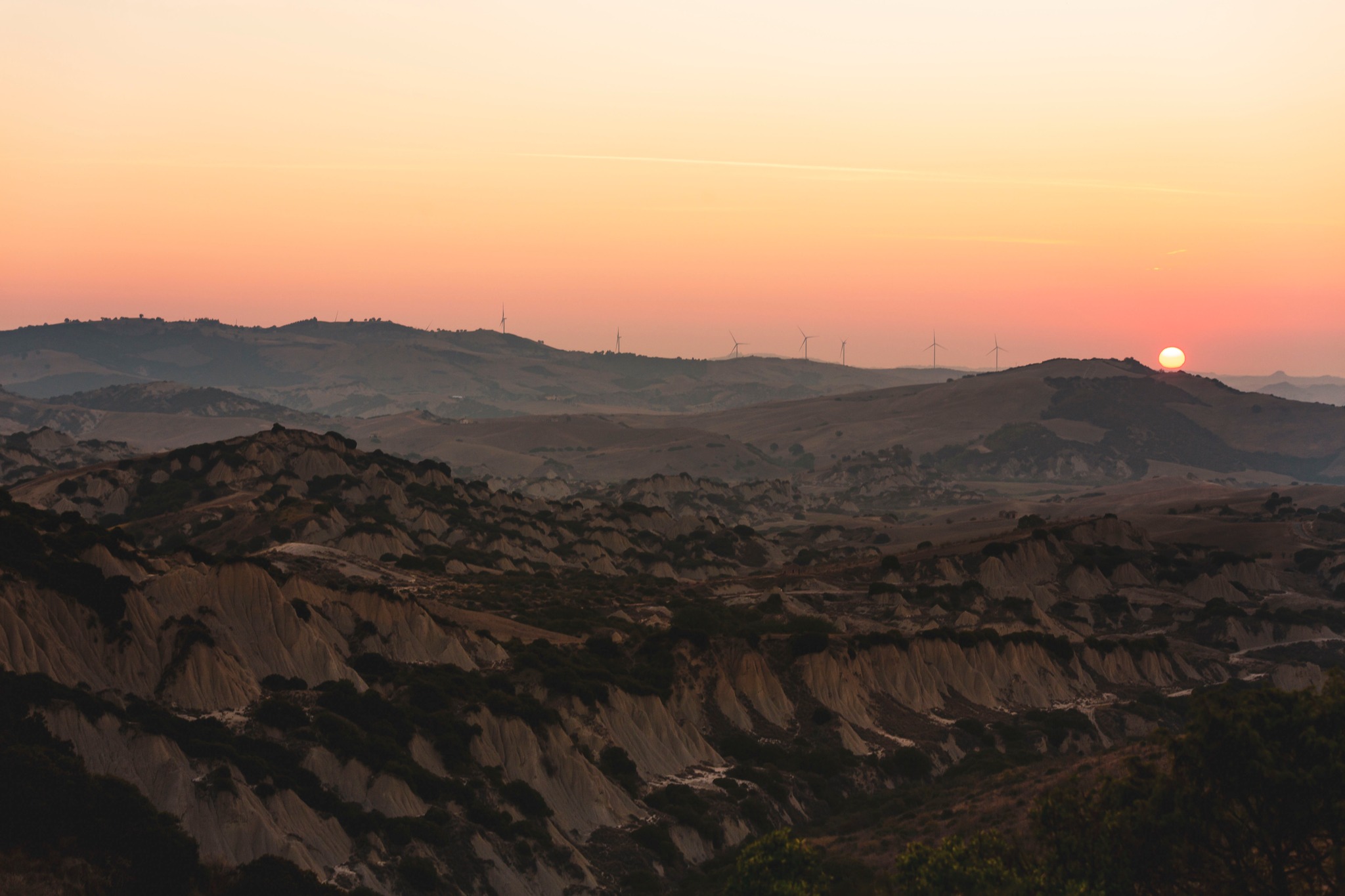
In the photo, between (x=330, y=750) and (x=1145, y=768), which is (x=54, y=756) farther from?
(x=1145, y=768)

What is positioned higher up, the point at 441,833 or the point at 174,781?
the point at 174,781

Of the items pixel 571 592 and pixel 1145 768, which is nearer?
pixel 1145 768

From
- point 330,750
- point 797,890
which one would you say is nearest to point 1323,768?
point 797,890

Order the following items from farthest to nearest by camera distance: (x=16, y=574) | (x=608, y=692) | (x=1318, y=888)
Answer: (x=608, y=692) → (x=16, y=574) → (x=1318, y=888)

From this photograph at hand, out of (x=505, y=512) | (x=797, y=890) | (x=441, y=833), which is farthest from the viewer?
(x=505, y=512)

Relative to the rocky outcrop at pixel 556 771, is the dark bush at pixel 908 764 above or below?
below

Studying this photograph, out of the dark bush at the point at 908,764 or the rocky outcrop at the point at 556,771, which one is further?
the dark bush at the point at 908,764

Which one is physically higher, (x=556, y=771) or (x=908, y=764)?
(x=556, y=771)

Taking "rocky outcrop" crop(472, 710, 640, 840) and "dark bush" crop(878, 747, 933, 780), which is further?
"dark bush" crop(878, 747, 933, 780)

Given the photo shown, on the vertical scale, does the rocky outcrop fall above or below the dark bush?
above

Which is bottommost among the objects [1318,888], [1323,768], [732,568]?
[732,568]

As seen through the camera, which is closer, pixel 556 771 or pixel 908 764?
pixel 556 771
